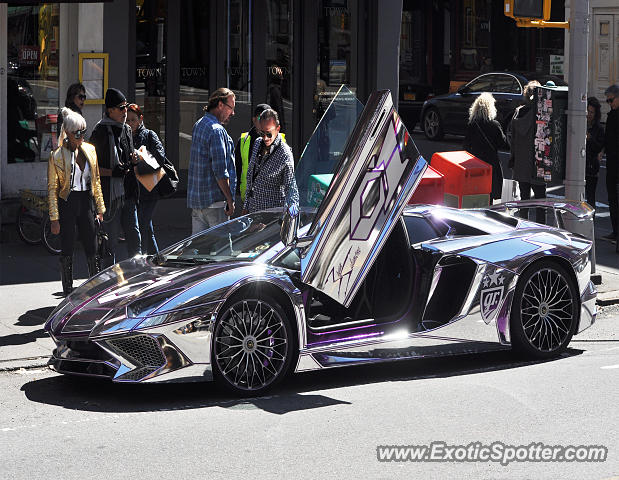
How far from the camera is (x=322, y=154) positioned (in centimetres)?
985

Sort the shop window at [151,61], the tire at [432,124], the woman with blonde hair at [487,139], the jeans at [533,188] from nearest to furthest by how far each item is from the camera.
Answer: the jeans at [533,188] < the woman with blonde hair at [487,139] < the shop window at [151,61] < the tire at [432,124]

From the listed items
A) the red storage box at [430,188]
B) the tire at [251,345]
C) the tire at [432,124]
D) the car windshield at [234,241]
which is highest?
the tire at [432,124]

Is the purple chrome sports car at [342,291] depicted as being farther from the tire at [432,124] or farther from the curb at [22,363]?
the tire at [432,124]

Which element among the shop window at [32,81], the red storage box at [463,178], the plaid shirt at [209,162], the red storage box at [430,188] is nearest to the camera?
the plaid shirt at [209,162]

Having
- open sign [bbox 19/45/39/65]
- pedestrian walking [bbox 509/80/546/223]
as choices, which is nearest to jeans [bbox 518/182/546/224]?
pedestrian walking [bbox 509/80/546/223]

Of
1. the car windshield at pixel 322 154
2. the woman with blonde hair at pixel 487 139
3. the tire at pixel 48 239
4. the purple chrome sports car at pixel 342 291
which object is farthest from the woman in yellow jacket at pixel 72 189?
the woman with blonde hair at pixel 487 139

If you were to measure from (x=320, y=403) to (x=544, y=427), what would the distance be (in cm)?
146

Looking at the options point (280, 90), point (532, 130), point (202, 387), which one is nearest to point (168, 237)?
point (280, 90)

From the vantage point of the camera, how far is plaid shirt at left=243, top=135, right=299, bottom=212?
33.4ft

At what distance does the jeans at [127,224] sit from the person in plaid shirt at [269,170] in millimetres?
1189

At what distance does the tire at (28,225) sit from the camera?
42.8 ft

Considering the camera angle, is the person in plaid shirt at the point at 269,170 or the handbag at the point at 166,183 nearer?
the person in plaid shirt at the point at 269,170

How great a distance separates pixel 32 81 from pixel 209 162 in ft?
13.6

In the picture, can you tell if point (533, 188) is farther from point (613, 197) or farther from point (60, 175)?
point (60, 175)
